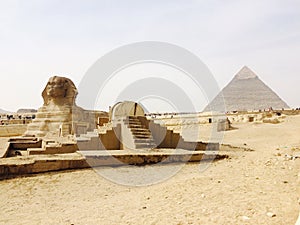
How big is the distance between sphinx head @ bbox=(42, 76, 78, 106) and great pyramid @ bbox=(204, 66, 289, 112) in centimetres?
6151

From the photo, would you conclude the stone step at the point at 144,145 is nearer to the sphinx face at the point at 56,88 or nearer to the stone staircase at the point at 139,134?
the stone staircase at the point at 139,134

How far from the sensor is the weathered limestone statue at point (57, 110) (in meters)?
18.9

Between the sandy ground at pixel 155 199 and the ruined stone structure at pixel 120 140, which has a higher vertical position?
the ruined stone structure at pixel 120 140

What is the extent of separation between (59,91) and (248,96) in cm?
8577

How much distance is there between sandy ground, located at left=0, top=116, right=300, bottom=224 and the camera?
135 inches

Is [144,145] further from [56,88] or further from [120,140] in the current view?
[56,88]

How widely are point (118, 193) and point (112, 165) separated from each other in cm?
200

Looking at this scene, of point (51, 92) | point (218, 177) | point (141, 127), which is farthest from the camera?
point (51, 92)

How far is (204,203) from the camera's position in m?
3.91

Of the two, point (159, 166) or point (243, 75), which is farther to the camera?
point (243, 75)

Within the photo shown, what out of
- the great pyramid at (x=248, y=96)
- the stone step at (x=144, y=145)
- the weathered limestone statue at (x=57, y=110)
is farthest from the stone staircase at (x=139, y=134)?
the great pyramid at (x=248, y=96)

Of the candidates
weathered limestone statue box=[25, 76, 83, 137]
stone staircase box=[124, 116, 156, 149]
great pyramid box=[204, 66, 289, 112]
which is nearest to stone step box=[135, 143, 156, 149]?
stone staircase box=[124, 116, 156, 149]

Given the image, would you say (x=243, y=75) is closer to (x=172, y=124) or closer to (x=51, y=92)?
(x=172, y=124)

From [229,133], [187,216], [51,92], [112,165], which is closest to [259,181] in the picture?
[187,216]
